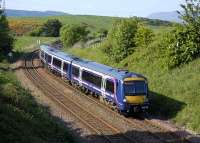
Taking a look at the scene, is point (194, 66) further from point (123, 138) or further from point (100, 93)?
point (123, 138)

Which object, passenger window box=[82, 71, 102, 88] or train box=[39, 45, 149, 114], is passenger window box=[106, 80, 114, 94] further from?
passenger window box=[82, 71, 102, 88]

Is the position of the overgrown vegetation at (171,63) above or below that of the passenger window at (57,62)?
above

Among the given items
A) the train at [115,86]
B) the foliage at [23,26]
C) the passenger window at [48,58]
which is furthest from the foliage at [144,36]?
the foliage at [23,26]

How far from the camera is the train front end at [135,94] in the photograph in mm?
29516

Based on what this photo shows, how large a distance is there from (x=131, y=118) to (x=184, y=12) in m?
11.2

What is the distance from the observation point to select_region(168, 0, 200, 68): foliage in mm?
36969

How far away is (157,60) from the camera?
135 ft

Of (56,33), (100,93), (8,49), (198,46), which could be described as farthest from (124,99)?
(56,33)

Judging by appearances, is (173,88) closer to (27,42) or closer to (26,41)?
(27,42)

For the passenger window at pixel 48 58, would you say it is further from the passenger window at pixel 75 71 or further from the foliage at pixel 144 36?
the passenger window at pixel 75 71

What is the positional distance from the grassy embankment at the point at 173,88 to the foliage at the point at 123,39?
4.14m

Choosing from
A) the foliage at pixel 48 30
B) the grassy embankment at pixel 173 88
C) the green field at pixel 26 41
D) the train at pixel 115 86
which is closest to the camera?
the grassy embankment at pixel 173 88

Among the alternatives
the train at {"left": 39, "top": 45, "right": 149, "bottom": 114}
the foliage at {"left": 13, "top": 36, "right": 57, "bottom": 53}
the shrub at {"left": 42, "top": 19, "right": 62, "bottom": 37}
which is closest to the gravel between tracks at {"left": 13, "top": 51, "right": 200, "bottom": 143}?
the train at {"left": 39, "top": 45, "right": 149, "bottom": 114}

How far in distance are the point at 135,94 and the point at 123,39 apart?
63.8 ft
